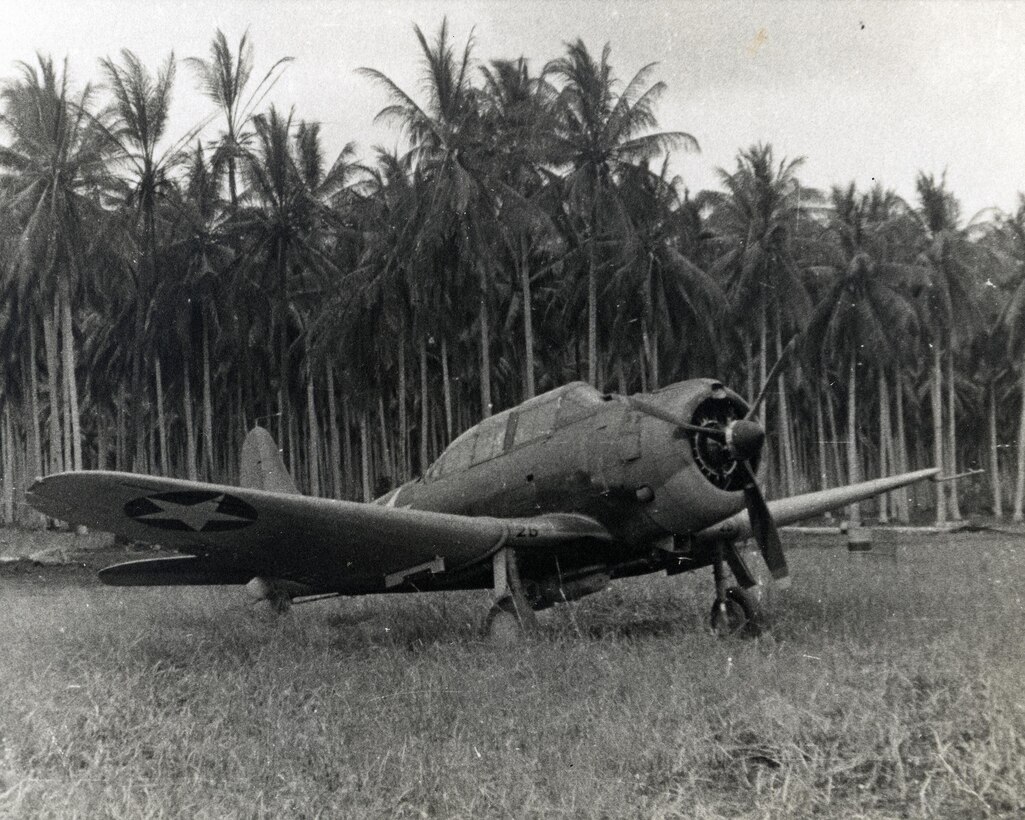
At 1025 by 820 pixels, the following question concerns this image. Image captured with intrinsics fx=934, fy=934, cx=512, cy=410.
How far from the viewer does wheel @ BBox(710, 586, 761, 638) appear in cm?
815

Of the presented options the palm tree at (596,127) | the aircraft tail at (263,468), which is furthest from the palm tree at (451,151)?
the aircraft tail at (263,468)

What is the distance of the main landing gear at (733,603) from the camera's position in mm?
8188

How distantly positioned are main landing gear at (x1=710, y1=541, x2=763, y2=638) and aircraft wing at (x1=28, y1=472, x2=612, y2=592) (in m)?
1.13

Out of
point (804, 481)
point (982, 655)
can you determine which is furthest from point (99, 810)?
point (804, 481)

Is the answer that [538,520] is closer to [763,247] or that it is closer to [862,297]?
[763,247]

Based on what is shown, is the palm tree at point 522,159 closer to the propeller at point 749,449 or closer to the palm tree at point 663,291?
the palm tree at point 663,291

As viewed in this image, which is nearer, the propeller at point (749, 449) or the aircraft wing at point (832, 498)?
the propeller at point (749, 449)

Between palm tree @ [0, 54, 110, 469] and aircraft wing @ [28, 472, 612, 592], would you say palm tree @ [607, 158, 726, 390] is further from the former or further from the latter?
aircraft wing @ [28, 472, 612, 592]

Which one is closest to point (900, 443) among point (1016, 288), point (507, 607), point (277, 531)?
point (1016, 288)

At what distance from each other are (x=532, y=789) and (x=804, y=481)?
173 ft

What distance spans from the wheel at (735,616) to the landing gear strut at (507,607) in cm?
163

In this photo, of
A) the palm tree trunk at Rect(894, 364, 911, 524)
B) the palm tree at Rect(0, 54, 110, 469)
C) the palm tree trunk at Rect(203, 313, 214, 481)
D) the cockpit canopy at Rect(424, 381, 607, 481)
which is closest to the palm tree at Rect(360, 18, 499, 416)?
the palm tree at Rect(0, 54, 110, 469)

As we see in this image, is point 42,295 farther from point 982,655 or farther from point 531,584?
point 982,655

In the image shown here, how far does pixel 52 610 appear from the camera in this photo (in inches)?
477
